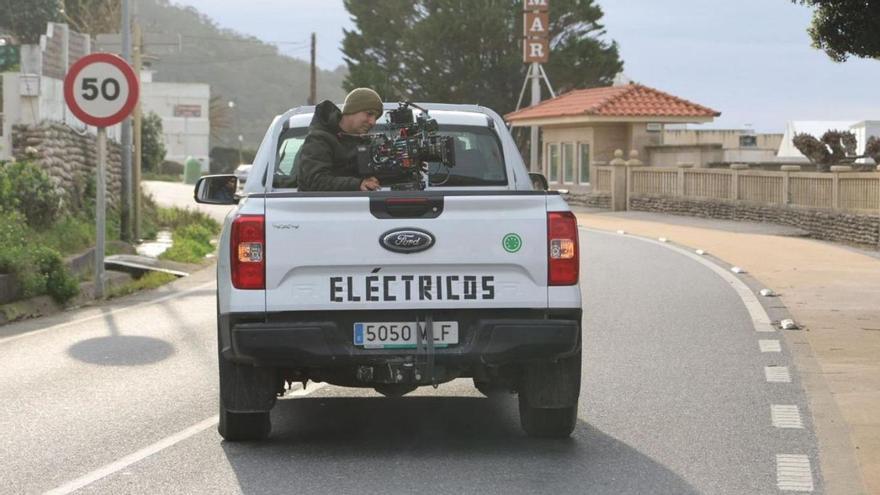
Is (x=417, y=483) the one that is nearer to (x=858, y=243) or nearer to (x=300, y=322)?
(x=300, y=322)

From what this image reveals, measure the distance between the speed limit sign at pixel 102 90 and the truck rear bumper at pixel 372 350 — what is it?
1093 cm

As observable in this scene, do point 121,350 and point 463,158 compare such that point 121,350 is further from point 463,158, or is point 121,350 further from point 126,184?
point 126,184

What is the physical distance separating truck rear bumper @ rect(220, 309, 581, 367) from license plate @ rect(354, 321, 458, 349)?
26mm

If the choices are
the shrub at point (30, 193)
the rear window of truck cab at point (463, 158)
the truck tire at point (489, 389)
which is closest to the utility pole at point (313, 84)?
the shrub at point (30, 193)

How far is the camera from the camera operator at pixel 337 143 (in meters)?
8.74

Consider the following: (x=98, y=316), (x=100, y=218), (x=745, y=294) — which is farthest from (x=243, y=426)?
(x=745, y=294)

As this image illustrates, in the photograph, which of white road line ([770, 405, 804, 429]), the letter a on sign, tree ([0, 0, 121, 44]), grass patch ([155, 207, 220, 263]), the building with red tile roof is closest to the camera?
white road line ([770, 405, 804, 429])

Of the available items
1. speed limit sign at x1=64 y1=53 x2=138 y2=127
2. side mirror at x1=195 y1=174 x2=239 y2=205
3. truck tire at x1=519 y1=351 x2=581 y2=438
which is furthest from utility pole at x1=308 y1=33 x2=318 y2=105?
truck tire at x1=519 y1=351 x2=581 y2=438

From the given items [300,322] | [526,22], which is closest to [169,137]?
[526,22]

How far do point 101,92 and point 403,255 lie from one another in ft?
37.2

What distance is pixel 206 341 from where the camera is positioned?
1341 centimetres

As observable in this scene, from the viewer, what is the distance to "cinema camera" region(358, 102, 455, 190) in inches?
347

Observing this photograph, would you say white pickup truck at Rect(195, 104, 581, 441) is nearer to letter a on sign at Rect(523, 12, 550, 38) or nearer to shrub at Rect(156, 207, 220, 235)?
shrub at Rect(156, 207, 220, 235)

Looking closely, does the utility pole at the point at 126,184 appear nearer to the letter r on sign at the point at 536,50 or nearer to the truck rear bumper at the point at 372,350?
the truck rear bumper at the point at 372,350
